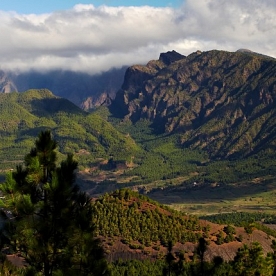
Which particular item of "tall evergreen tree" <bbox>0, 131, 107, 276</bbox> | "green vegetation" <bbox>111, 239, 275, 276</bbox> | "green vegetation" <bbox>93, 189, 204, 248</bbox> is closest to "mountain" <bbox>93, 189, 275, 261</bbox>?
"green vegetation" <bbox>93, 189, 204, 248</bbox>

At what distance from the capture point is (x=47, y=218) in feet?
113

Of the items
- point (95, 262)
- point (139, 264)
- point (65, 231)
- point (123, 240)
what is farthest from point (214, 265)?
point (123, 240)

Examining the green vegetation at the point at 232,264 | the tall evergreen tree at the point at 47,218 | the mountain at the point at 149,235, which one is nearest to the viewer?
the tall evergreen tree at the point at 47,218

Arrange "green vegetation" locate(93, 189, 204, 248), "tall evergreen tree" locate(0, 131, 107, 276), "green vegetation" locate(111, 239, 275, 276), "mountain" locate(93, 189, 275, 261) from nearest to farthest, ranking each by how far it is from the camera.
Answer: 1. "tall evergreen tree" locate(0, 131, 107, 276)
2. "green vegetation" locate(111, 239, 275, 276)
3. "mountain" locate(93, 189, 275, 261)
4. "green vegetation" locate(93, 189, 204, 248)

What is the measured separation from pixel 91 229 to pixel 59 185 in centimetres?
400

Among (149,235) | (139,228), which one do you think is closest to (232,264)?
(149,235)

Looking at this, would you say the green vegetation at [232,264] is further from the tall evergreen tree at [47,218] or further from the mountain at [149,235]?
the mountain at [149,235]

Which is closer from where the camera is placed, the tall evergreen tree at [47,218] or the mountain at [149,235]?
the tall evergreen tree at [47,218]

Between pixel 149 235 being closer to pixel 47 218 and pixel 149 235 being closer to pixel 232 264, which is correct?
pixel 232 264

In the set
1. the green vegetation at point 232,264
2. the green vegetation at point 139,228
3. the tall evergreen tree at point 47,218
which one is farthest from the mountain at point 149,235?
the tall evergreen tree at point 47,218

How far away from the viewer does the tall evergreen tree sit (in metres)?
33.5

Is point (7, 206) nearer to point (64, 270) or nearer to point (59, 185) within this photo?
point (59, 185)

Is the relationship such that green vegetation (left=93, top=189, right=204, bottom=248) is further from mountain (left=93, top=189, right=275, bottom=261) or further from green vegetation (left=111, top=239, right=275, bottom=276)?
green vegetation (left=111, top=239, right=275, bottom=276)

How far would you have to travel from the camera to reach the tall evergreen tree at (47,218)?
33.5 meters
